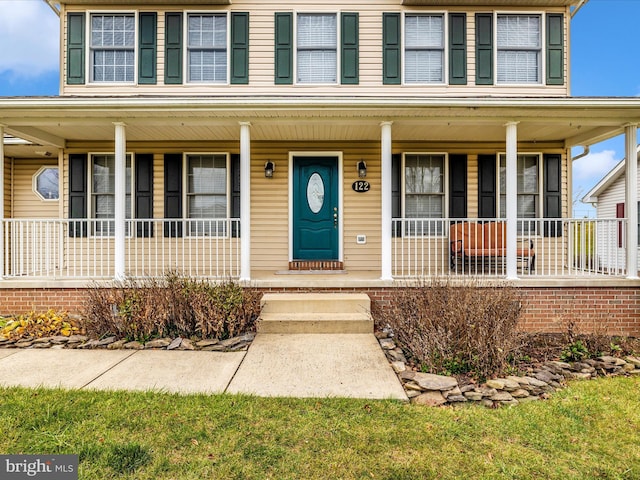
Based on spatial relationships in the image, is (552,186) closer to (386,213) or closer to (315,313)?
(386,213)

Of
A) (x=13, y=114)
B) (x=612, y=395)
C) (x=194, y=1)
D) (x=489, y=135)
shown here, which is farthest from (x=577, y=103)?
(x=13, y=114)

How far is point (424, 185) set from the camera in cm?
765

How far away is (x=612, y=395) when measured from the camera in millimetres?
3584

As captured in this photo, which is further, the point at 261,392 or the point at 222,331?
the point at 222,331

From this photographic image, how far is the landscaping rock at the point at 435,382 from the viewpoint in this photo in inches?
135

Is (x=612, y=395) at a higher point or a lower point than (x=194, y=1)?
lower

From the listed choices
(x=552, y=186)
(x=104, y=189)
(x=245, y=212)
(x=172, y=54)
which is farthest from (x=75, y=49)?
(x=552, y=186)

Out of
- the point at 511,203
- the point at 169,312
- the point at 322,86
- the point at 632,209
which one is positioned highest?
the point at 322,86

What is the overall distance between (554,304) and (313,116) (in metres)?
4.70

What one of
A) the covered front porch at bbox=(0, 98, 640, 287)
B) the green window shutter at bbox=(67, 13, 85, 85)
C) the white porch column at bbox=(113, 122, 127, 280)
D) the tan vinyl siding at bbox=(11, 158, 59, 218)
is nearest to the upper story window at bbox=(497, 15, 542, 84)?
the covered front porch at bbox=(0, 98, 640, 287)

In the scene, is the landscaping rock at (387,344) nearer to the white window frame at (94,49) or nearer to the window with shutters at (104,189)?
the window with shutters at (104,189)

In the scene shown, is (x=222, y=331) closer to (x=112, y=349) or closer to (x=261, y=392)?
(x=112, y=349)

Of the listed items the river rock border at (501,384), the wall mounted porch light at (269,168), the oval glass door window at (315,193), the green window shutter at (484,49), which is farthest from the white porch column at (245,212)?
the green window shutter at (484,49)

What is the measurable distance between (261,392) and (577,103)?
5.89m
